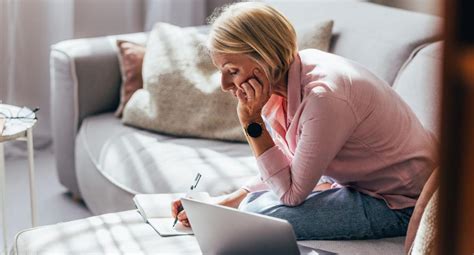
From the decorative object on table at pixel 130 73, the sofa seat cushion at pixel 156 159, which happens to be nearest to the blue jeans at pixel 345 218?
the sofa seat cushion at pixel 156 159

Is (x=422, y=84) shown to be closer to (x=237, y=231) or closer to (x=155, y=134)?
(x=237, y=231)

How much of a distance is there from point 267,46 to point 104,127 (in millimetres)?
1174

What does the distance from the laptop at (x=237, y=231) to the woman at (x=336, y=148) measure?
0.40ft

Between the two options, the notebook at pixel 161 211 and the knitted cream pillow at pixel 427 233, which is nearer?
the knitted cream pillow at pixel 427 233

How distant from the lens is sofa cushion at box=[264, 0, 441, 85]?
7.09 feet

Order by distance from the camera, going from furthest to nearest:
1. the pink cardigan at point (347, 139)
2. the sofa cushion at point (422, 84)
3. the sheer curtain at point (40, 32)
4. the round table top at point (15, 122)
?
the sheer curtain at point (40, 32) < the round table top at point (15, 122) < the sofa cushion at point (422, 84) < the pink cardigan at point (347, 139)

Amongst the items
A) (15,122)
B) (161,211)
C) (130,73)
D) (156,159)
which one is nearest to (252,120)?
(161,211)

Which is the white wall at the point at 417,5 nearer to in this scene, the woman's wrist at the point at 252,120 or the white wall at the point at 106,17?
the white wall at the point at 106,17

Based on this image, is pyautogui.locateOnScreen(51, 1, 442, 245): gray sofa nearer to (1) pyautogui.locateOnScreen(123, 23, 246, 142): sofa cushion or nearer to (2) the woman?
(1) pyautogui.locateOnScreen(123, 23, 246, 142): sofa cushion

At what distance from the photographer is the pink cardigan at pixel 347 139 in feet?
4.97

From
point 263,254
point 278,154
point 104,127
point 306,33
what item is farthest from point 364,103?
point 104,127

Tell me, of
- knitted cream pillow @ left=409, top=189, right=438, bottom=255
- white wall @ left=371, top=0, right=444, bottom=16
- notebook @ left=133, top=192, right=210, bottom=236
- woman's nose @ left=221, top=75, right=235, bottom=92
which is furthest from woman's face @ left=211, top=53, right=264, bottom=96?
white wall @ left=371, top=0, right=444, bottom=16

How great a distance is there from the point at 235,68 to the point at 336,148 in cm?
27

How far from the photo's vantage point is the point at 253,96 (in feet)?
5.39
